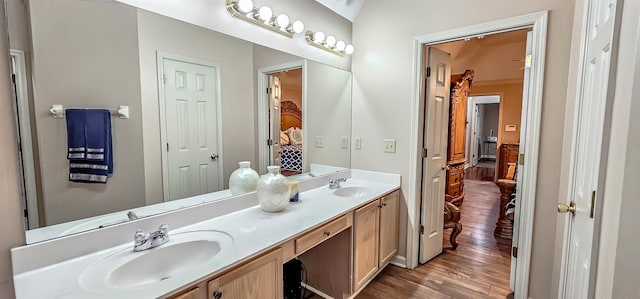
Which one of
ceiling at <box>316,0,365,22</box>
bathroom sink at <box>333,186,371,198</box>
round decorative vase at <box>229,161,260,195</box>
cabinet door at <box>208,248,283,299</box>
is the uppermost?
ceiling at <box>316,0,365,22</box>

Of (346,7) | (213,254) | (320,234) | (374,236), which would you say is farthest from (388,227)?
(346,7)

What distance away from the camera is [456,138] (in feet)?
12.7

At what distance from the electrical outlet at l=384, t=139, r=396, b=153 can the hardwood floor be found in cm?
110

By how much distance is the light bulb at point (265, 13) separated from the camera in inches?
71.7

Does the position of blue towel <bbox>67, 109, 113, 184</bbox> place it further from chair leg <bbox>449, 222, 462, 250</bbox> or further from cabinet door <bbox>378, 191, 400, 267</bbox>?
chair leg <bbox>449, 222, 462, 250</bbox>

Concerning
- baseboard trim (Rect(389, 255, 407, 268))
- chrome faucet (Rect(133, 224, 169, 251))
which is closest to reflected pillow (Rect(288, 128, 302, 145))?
chrome faucet (Rect(133, 224, 169, 251))

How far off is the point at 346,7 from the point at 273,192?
6.24ft

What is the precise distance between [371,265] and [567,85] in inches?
72.4

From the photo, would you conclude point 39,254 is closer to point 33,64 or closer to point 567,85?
point 33,64

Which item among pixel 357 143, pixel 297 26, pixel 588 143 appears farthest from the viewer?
pixel 357 143

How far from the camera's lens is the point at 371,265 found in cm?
215

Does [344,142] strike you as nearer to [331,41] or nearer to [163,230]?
[331,41]

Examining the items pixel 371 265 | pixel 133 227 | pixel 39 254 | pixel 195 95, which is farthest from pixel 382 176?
pixel 39 254

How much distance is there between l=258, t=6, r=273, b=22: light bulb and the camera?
182 cm
